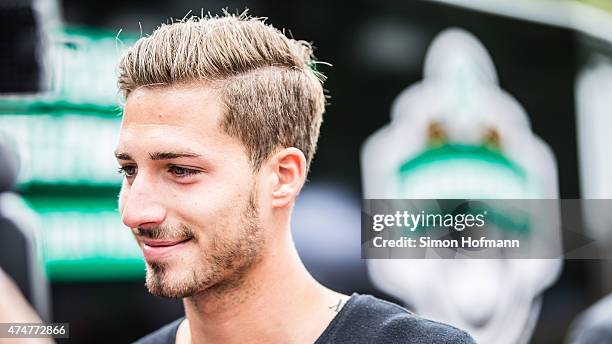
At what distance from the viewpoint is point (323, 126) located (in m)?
2.70

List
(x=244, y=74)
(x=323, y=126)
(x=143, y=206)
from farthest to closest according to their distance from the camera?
(x=323, y=126) → (x=244, y=74) → (x=143, y=206)

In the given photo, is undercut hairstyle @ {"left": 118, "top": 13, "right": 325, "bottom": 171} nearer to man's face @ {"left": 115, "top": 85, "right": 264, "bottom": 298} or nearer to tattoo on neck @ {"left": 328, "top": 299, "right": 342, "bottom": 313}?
man's face @ {"left": 115, "top": 85, "right": 264, "bottom": 298}

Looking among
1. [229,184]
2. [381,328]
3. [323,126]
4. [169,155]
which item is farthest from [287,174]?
[323,126]

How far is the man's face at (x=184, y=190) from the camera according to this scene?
1.45 m

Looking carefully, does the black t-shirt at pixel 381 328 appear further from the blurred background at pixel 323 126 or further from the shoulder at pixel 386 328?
the blurred background at pixel 323 126

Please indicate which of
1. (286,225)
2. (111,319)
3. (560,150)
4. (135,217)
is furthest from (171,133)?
(560,150)

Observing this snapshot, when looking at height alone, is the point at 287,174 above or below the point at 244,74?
below

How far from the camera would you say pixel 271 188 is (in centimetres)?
156

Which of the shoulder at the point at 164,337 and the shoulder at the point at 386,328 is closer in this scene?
A: the shoulder at the point at 386,328

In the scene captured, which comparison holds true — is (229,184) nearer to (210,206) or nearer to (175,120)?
(210,206)

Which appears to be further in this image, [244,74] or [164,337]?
[164,337]

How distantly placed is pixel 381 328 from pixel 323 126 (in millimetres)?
1253

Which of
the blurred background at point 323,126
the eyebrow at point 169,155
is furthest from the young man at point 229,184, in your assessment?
the blurred background at point 323,126

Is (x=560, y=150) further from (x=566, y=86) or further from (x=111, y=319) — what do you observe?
(x=111, y=319)
